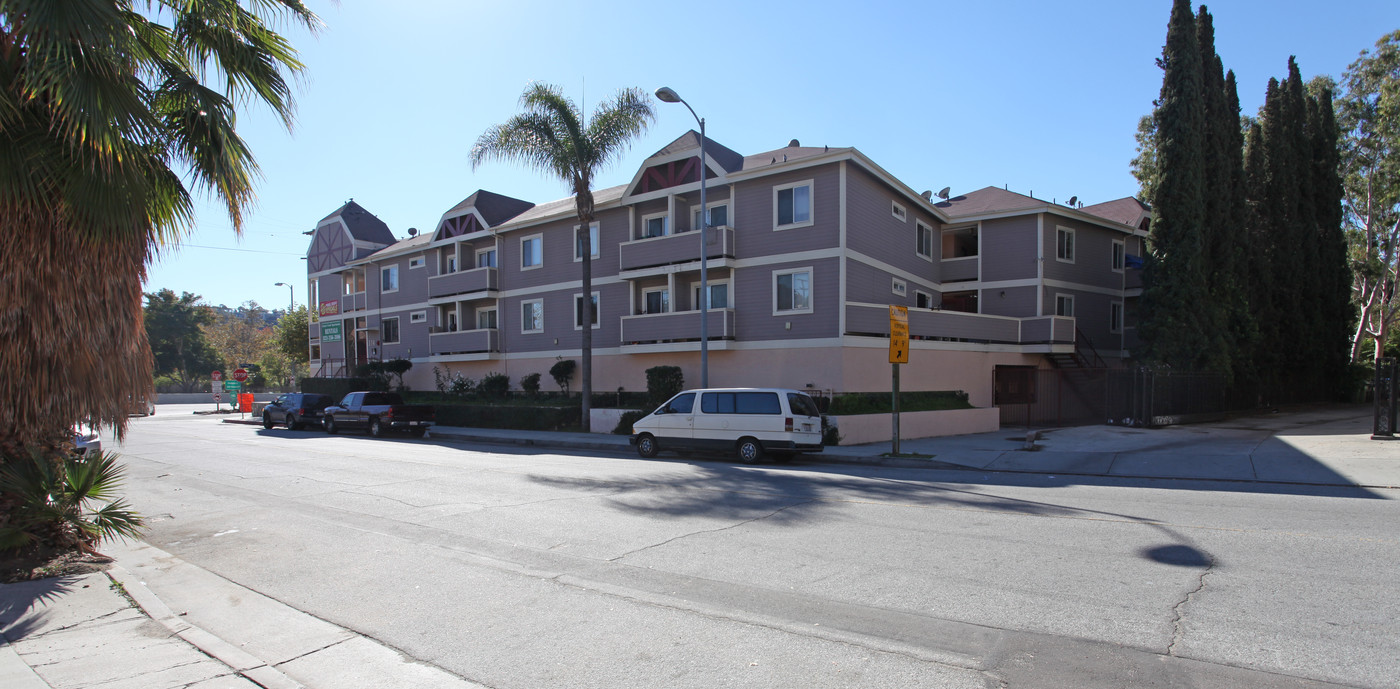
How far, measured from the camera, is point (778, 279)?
23250 millimetres

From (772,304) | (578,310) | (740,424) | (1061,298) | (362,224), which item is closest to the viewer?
(740,424)

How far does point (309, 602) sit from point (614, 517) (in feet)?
12.9

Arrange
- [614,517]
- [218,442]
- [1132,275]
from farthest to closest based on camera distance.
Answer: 1. [1132,275]
2. [218,442]
3. [614,517]

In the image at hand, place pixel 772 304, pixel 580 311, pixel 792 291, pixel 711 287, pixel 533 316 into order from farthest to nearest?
pixel 533 316 < pixel 580 311 < pixel 711 287 < pixel 772 304 < pixel 792 291

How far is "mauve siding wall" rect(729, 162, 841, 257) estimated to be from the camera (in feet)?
Answer: 72.7

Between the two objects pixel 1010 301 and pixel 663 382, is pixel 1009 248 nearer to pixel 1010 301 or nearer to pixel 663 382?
pixel 1010 301

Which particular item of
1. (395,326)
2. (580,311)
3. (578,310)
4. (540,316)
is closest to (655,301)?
(580,311)

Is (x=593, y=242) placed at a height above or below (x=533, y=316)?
above

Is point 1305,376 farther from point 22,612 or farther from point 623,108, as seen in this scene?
point 22,612

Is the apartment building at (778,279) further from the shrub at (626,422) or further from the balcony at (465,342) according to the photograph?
the shrub at (626,422)

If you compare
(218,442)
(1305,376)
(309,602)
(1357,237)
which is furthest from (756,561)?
(1357,237)

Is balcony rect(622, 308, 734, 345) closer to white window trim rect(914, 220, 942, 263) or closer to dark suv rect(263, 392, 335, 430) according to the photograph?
white window trim rect(914, 220, 942, 263)

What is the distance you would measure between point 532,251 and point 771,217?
12.5m

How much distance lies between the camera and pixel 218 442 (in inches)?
Answer: 905
